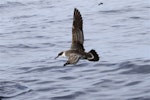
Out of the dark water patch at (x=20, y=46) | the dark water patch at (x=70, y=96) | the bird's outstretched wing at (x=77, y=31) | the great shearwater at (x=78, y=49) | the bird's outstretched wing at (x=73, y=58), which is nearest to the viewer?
the bird's outstretched wing at (x=73, y=58)

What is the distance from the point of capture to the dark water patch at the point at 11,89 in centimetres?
1190

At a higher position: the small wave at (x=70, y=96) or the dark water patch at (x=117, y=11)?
the dark water patch at (x=117, y=11)

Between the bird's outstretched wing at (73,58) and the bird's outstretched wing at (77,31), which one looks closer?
the bird's outstretched wing at (73,58)

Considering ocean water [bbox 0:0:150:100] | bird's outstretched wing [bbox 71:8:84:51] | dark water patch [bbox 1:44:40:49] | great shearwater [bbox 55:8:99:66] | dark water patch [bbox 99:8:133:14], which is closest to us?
great shearwater [bbox 55:8:99:66]

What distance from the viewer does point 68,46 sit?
52.7ft

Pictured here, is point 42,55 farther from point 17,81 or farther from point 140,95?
point 140,95

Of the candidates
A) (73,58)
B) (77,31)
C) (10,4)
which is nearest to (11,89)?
(77,31)

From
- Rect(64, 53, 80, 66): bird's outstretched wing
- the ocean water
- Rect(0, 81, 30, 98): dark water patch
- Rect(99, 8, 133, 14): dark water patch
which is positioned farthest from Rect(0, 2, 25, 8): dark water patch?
Rect(64, 53, 80, 66): bird's outstretched wing

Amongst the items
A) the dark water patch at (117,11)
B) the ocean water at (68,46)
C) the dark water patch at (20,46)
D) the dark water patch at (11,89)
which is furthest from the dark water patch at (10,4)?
the dark water patch at (11,89)

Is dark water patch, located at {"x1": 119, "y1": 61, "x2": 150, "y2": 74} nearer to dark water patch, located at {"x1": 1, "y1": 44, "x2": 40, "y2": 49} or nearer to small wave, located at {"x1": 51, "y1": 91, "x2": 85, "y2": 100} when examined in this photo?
small wave, located at {"x1": 51, "y1": 91, "x2": 85, "y2": 100}

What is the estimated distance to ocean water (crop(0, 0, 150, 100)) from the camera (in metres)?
11.8

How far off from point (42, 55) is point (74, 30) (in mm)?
4620

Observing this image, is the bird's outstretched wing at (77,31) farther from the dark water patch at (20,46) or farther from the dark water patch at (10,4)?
the dark water patch at (10,4)

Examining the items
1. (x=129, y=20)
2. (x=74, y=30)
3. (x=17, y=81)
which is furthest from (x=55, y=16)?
(x=74, y=30)
